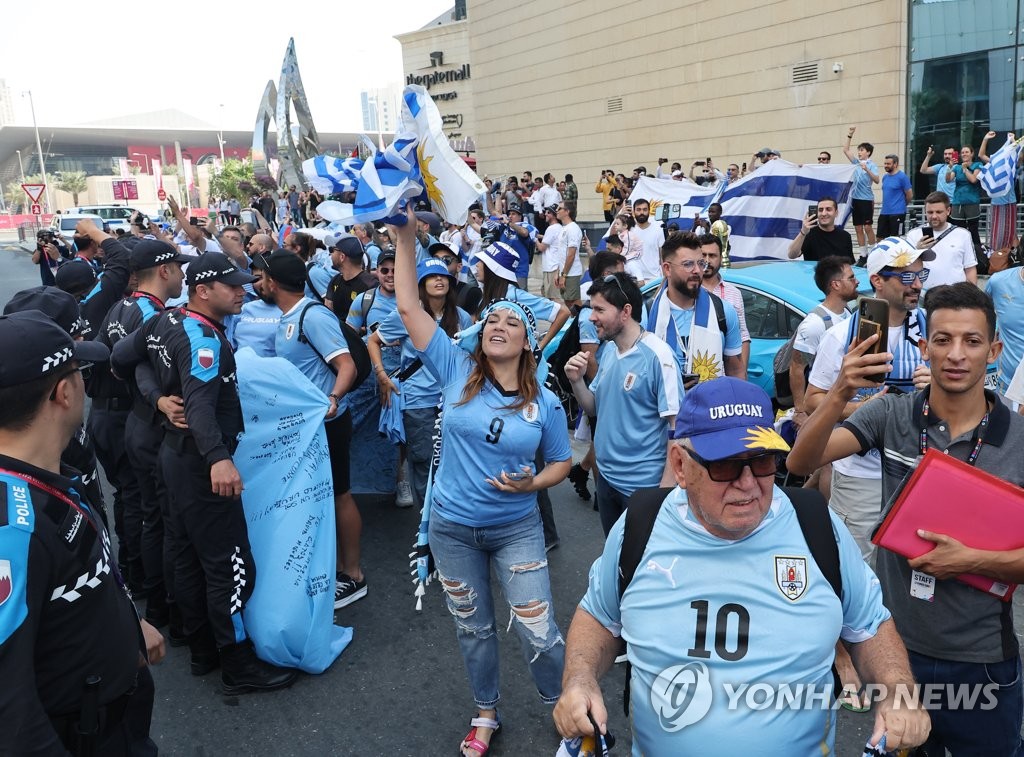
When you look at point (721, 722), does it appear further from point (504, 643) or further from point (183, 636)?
point (183, 636)

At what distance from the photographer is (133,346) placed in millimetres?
4312

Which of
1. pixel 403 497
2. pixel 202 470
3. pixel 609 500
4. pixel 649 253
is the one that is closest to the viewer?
pixel 202 470

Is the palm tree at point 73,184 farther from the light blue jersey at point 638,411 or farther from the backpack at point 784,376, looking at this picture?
the light blue jersey at point 638,411

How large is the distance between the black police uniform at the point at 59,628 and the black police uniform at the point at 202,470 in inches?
64.3

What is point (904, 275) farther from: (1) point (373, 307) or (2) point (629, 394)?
(1) point (373, 307)

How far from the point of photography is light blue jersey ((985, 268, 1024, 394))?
528 cm

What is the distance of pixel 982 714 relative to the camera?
266 cm

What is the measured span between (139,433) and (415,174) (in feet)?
7.50

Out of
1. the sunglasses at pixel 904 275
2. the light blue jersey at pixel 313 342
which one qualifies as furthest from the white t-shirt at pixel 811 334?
the light blue jersey at pixel 313 342

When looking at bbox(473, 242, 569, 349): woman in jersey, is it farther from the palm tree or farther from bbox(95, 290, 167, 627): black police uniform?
the palm tree

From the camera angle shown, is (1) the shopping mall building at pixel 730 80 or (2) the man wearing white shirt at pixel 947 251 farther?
(1) the shopping mall building at pixel 730 80

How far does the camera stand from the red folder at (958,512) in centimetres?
247

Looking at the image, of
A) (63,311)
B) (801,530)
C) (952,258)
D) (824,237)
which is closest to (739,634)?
(801,530)
